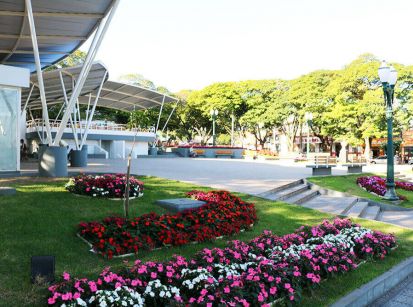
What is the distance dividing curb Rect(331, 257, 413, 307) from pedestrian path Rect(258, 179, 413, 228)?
4.89 metres

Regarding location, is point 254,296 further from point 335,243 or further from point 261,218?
point 261,218

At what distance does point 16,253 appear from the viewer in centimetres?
585

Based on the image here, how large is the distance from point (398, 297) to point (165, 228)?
3871mm

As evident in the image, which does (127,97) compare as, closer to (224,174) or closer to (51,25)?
(51,25)

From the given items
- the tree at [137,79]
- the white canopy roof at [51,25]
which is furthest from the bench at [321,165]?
the tree at [137,79]

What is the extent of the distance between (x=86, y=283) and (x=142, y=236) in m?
2.23

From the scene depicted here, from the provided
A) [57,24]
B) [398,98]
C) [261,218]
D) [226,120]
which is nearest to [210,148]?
[226,120]

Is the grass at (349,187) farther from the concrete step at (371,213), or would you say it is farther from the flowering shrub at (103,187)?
the flowering shrub at (103,187)

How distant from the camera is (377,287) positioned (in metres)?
5.84

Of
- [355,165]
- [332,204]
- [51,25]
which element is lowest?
[332,204]

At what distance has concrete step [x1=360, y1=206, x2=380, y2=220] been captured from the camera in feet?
40.7

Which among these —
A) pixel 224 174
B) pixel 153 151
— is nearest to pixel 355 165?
pixel 224 174

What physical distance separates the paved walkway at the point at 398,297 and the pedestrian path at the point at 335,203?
5428 mm

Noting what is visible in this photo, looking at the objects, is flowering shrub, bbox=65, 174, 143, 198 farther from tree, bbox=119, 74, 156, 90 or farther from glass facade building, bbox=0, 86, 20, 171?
tree, bbox=119, 74, 156, 90
